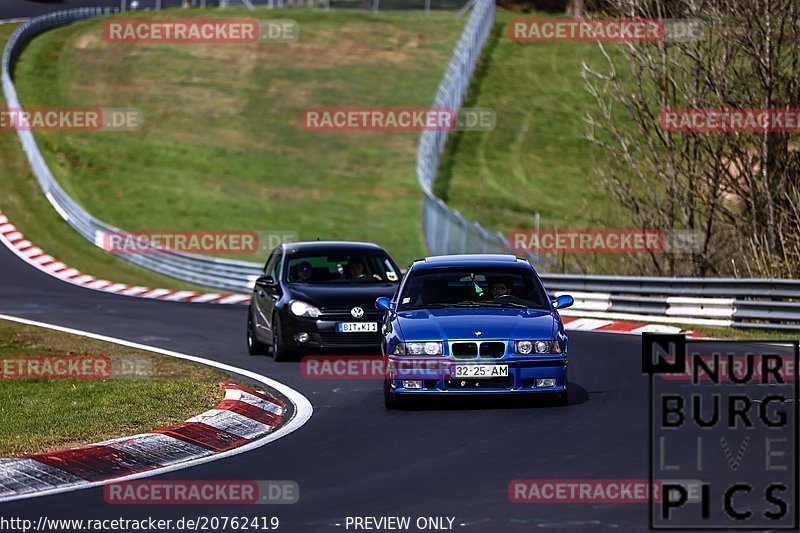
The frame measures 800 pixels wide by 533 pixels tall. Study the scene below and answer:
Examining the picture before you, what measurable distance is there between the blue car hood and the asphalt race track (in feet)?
2.24

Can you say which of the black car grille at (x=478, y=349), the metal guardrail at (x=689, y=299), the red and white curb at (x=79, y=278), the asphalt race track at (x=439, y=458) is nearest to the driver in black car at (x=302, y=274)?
the asphalt race track at (x=439, y=458)

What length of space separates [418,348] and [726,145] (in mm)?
14716

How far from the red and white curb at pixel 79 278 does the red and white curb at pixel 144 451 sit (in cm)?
2007

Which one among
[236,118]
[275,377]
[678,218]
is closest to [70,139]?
[236,118]

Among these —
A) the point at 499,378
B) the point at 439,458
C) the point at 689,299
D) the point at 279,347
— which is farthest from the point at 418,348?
the point at 689,299

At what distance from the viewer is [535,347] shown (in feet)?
43.3

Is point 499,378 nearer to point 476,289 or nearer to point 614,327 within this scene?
point 476,289

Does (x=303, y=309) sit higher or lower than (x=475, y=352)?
lower

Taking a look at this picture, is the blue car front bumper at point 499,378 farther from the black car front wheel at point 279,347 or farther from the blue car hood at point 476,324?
the black car front wheel at point 279,347

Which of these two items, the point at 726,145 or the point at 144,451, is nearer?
the point at 144,451

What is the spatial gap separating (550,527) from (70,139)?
53703mm

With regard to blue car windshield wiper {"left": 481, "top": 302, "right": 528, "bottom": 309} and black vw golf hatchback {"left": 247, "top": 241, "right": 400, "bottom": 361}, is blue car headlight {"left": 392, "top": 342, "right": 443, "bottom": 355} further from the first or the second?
black vw golf hatchback {"left": 247, "top": 241, "right": 400, "bottom": 361}

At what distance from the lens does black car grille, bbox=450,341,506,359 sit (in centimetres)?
1310

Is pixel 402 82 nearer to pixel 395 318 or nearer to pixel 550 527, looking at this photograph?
pixel 395 318
